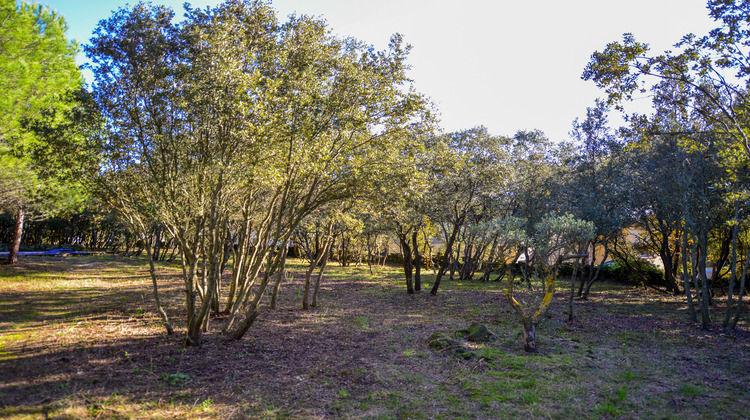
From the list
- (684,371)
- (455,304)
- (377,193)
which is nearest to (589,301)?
(455,304)

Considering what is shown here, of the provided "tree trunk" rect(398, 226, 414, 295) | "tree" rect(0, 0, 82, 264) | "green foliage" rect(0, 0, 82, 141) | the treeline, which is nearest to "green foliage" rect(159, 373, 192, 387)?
the treeline

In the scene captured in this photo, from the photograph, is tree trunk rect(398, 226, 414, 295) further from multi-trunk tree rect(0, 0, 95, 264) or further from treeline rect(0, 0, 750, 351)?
multi-trunk tree rect(0, 0, 95, 264)

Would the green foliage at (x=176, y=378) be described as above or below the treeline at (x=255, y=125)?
below

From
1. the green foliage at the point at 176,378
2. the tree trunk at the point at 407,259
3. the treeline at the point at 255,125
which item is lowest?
the green foliage at the point at 176,378

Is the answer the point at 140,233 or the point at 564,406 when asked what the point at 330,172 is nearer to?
the point at 140,233

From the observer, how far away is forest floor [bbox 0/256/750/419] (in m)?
6.19

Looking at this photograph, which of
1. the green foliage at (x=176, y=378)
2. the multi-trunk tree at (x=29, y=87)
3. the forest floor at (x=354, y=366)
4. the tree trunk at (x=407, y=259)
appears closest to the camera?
the forest floor at (x=354, y=366)

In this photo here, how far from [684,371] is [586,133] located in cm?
1204

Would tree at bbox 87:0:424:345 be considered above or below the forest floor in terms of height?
above

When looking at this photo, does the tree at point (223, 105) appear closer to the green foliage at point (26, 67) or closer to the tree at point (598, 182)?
the green foliage at point (26, 67)

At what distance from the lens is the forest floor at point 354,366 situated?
6.19 metres

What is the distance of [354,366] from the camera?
838cm

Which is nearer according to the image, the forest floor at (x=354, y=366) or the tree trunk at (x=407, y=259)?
the forest floor at (x=354, y=366)

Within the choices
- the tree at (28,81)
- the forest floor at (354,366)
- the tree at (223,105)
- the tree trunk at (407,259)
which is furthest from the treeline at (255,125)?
the tree trunk at (407,259)
